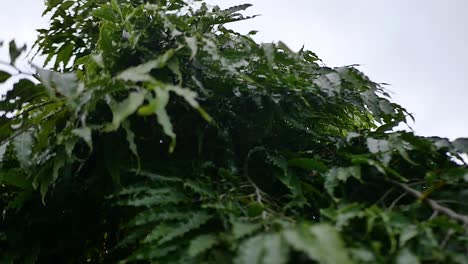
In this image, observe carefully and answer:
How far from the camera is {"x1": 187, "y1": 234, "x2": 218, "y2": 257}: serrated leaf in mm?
836

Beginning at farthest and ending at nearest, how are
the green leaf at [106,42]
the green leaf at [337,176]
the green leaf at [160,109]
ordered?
1. the green leaf at [106,42]
2. the green leaf at [337,176]
3. the green leaf at [160,109]

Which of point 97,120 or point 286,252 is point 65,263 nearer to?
point 97,120

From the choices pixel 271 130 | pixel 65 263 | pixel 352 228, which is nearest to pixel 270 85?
pixel 271 130

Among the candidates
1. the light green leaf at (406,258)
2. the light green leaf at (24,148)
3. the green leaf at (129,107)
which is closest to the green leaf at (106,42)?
the light green leaf at (24,148)

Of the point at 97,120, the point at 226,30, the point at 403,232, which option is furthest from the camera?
the point at 226,30

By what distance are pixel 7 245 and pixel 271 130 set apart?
90 cm

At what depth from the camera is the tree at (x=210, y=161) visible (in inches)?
34.1

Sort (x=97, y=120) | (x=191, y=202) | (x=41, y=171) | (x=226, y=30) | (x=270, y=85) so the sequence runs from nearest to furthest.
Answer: (x=191, y=202) < (x=41, y=171) < (x=97, y=120) < (x=270, y=85) < (x=226, y=30)

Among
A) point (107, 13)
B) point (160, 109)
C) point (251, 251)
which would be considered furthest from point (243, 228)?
point (107, 13)

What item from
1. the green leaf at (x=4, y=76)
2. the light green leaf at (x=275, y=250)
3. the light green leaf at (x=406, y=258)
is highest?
the green leaf at (x=4, y=76)

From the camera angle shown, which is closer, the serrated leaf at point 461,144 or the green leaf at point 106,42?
the serrated leaf at point 461,144

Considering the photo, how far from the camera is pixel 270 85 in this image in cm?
137

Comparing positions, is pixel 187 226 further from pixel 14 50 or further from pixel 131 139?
pixel 14 50

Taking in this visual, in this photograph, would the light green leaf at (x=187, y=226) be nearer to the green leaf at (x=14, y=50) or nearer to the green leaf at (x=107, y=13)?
the green leaf at (x=14, y=50)
